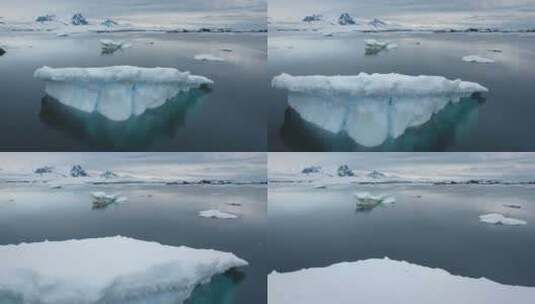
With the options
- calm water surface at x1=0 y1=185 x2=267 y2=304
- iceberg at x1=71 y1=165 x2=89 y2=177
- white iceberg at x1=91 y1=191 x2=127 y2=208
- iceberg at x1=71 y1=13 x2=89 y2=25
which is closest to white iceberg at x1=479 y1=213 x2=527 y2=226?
calm water surface at x1=0 y1=185 x2=267 y2=304

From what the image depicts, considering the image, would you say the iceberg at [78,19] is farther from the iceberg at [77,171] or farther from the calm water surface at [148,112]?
the iceberg at [77,171]

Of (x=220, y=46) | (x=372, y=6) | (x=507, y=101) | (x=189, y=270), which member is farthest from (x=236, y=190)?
(x=507, y=101)

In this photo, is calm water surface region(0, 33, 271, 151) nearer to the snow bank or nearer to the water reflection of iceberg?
the water reflection of iceberg

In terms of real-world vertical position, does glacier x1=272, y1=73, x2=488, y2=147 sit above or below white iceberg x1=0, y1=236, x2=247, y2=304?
above

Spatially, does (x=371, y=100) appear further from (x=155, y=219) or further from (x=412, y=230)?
(x=155, y=219)

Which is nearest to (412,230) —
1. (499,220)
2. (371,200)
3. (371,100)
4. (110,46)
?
(371,200)

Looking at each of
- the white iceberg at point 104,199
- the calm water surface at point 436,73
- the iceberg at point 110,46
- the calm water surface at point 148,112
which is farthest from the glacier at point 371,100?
the white iceberg at point 104,199
